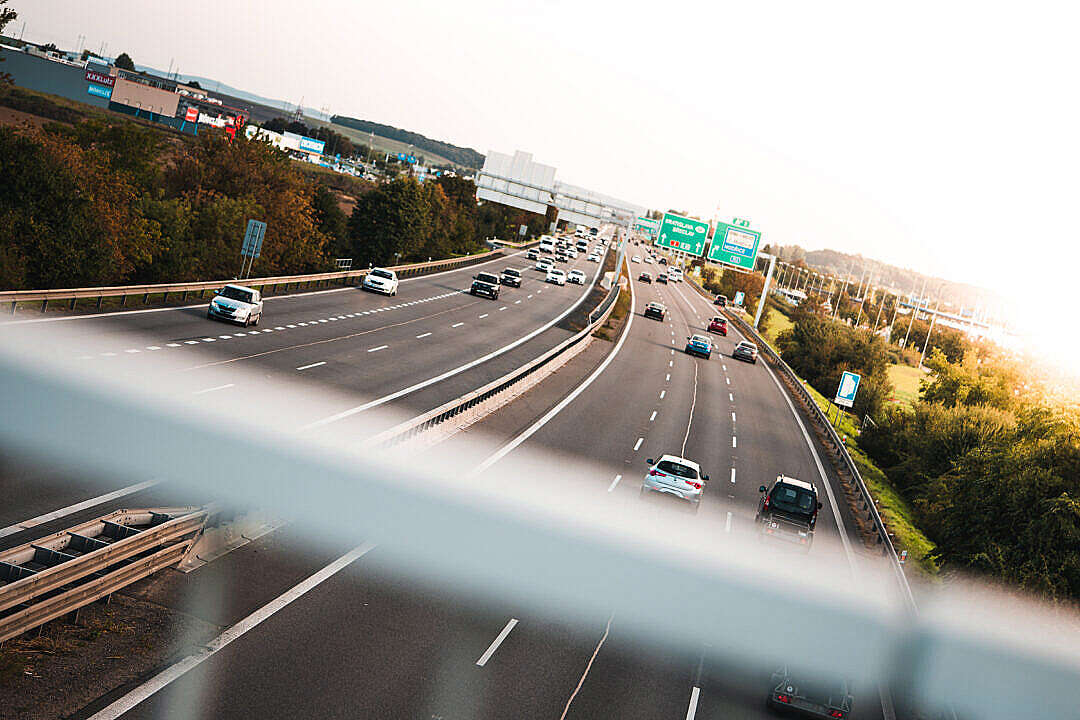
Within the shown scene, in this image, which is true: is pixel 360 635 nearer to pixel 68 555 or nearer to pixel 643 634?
pixel 68 555

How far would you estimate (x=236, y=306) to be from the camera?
33.2 meters

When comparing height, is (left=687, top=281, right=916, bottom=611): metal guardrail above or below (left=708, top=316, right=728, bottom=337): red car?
below

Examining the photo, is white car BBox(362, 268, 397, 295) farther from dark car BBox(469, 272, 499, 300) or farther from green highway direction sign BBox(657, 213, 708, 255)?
green highway direction sign BBox(657, 213, 708, 255)

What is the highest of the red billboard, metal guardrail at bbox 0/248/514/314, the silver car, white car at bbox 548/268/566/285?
the red billboard

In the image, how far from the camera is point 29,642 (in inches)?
385

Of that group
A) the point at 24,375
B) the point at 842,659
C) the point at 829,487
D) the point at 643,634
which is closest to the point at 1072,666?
the point at 842,659

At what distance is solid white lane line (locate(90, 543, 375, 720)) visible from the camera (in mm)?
9086

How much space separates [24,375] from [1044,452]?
2342cm

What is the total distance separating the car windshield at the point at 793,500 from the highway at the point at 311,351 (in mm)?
10078

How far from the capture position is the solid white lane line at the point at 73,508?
40.2ft

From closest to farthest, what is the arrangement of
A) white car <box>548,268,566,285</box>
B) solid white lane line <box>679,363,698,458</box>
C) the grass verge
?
the grass verge
solid white lane line <box>679,363,698,458</box>
white car <box>548,268,566,285</box>

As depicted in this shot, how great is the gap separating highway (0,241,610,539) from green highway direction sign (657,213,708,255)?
20923 millimetres

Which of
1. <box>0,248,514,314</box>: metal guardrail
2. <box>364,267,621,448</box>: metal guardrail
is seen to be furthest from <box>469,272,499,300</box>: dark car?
<box>364,267,621,448</box>: metal guardrail

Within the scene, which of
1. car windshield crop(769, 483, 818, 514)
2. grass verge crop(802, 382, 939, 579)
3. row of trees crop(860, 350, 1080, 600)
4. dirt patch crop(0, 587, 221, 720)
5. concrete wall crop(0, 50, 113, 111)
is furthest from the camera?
concrete wall crop(0, 50, 113, 111)
